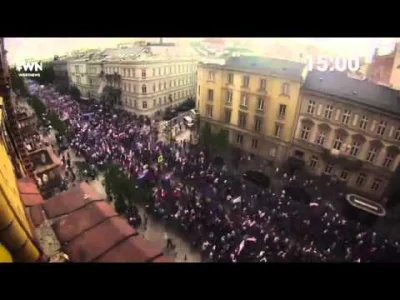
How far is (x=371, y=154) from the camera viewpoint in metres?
4.63

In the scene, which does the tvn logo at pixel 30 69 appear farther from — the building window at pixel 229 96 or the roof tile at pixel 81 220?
the building window at pixel 229 96

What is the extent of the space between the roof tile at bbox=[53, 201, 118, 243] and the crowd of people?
4.39 feet

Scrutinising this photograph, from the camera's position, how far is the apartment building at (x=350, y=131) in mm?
4434

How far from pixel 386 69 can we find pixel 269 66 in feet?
5.70

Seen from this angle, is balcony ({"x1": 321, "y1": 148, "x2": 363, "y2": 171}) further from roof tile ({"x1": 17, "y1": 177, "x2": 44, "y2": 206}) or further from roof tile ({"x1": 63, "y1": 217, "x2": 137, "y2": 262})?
roof tile ({"x1": 17, "y1": 177, "x2": 44, "y2": 206})

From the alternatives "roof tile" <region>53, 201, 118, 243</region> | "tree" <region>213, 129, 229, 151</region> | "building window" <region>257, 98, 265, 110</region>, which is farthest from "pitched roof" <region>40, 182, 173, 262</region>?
"building window" <region>257, 98, 265, 110</region>

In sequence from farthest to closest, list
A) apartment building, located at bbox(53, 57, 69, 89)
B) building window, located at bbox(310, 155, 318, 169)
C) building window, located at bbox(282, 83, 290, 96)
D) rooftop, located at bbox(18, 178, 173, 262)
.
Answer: building window, located at bbox(310, 155, 318, 169) < building window, located at bbox(282, 83, 290, 96) < apartment building, located at bbox(53, 57, 69, 89) < rooftop, located at bbox(18, 178, 173, 262)

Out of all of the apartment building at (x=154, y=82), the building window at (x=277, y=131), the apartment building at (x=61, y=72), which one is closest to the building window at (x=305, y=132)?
the building window at (x=277, y=131)

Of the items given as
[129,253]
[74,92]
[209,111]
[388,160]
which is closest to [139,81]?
[74,92]

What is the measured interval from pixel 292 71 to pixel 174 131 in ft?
8.29

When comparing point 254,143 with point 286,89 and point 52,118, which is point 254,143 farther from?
point 52,118

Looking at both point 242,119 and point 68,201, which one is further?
point 242,119

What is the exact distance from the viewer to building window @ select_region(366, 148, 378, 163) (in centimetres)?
458
